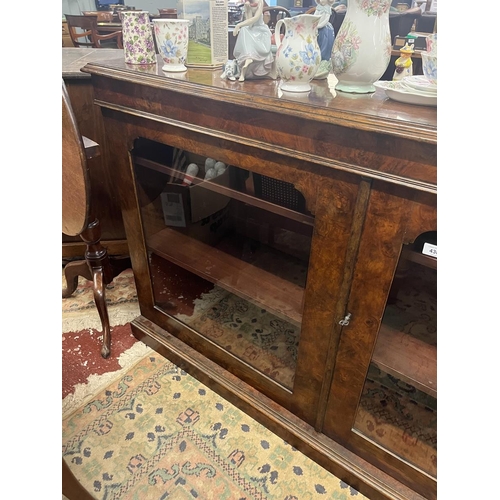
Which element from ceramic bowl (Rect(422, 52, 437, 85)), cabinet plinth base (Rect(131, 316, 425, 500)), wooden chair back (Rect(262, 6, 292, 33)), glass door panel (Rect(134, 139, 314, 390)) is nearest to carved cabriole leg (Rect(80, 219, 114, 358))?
cabinet plinth base (Rect(131, 316, 425, 500))

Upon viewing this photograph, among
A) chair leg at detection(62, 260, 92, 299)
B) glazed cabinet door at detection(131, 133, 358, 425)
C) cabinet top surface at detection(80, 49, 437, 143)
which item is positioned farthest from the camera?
chair leg at detection(62, 260, 92, 299)

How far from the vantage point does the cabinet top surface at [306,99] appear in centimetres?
A: 62

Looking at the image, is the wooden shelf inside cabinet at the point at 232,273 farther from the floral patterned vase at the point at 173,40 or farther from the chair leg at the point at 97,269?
the floral patterned vase at the point at 173,40

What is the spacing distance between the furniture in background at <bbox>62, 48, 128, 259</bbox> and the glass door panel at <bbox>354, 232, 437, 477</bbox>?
982mm

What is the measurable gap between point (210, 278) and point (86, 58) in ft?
3.68

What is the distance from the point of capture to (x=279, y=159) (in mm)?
795

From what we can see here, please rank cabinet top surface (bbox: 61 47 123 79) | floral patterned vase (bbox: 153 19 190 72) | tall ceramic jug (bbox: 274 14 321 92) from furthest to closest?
cabinet top surface (bbox: 61 47 123 79) → floral patterned vase (bbox: 153 19 190 72) → tall ceramic jug (bbox: 274 14 321 92)

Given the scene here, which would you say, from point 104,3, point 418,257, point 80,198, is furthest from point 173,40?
point 104,3

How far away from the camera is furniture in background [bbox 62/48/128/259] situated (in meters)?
1.46

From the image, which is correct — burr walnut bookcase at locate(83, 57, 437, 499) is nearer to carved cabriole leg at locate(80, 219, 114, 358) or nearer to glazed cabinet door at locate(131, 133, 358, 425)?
glazed cabinet door at locate(131, 133, 358, 425)

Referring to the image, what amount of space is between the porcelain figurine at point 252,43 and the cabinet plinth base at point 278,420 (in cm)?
90

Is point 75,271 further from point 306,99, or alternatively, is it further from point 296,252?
point 306,99

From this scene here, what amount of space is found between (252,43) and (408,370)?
0.84 m

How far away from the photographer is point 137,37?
1.02m
